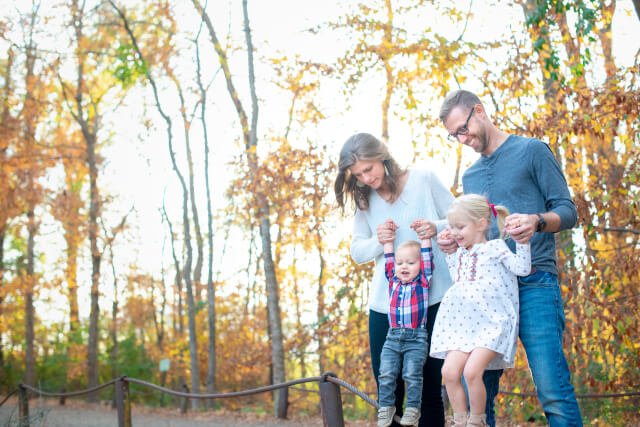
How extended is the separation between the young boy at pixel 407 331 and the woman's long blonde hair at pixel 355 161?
0.38 meters

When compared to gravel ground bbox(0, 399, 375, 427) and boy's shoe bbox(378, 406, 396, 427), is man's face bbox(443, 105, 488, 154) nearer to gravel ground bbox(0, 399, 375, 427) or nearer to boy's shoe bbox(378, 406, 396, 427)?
boy's shoe bbox(378, 406, 396, 427)

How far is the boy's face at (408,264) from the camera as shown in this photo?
3.00 metres

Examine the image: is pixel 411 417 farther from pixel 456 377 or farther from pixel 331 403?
pixel 331 403

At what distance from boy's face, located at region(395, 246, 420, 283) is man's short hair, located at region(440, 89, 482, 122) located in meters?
0.66

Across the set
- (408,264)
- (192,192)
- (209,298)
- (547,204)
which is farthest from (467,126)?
(192,192)

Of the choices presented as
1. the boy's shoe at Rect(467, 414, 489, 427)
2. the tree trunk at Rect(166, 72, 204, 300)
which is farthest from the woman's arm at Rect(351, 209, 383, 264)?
the tree trunk at Rect(166, 72, 204, 300)

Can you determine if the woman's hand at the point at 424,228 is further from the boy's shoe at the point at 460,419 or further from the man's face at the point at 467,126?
the boy's shoe at the point at 460,419

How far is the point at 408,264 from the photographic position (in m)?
3.02

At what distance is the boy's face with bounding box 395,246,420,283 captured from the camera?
3004 millimetres

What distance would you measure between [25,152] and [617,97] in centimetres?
1513

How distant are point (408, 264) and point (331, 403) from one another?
1.14 m

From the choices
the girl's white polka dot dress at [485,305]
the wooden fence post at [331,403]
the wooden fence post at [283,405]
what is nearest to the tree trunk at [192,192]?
the wooden fence post at [283,405]

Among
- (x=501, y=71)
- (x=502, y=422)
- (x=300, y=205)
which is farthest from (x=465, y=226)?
(x=300, y=205)

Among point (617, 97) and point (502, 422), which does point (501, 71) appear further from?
point (502, 422)
